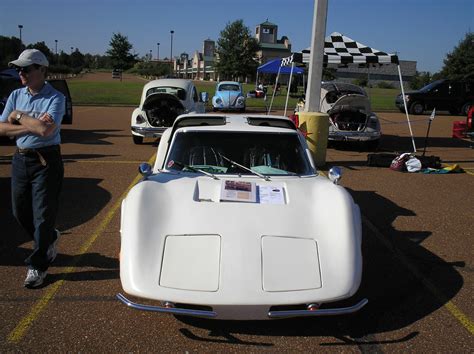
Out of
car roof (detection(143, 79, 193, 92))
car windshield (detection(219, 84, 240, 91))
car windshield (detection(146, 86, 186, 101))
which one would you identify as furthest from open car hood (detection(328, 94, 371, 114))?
car windshield (detection(219, 84, 240, 91))

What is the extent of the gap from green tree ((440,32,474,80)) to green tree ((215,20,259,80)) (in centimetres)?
2564

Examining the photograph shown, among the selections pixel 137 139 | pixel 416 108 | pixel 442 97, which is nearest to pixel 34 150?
pixel 137 139

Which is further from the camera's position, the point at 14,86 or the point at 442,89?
the point at 442,89

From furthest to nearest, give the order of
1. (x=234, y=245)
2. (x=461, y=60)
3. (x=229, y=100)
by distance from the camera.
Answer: (x=461, y=60) → (x=229, y=100) → (x=234, y=245)

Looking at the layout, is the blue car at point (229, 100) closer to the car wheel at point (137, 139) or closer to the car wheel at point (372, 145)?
the car wheel at point (137, 139)

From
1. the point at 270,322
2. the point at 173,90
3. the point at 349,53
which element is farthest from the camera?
the point at 173,90

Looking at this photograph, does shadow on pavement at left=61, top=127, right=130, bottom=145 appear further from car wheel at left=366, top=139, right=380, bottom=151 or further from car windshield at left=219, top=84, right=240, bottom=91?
car windshield at left=219, top=84, right=240, bottom=91

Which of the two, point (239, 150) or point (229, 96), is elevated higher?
point (239, 150)

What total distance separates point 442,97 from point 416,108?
1794mm

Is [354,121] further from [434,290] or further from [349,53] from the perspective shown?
[434,290]

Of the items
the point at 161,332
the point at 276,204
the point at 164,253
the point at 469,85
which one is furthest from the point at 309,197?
the point at 469,85

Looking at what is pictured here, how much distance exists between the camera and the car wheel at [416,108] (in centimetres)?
A: 2519

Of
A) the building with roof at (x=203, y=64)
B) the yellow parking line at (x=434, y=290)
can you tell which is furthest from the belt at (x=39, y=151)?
the building with roof at (x=203, y=64)

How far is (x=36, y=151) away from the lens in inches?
140
